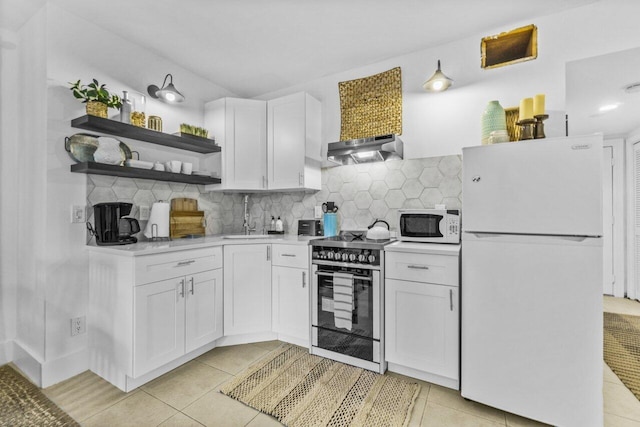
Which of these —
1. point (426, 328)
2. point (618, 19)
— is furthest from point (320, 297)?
point (618, 19)

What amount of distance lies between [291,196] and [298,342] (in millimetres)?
1563

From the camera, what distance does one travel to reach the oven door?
2104mm

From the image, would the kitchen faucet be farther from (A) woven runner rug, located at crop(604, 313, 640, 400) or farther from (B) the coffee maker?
(A) woven runner rug, located at crop(604, 313, 640, 400)

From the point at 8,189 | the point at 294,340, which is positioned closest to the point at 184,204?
the point at 8,189

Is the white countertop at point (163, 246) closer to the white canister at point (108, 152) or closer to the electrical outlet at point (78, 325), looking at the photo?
the electrical outlet at point (78, 325)

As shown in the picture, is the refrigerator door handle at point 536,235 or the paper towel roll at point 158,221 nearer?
the refrigerator door handle at point 536,235

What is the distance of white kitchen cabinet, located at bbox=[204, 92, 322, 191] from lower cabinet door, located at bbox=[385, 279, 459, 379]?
1.45 metres

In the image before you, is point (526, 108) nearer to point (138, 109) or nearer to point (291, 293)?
point (291, 293)

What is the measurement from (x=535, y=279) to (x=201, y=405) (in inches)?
82.1

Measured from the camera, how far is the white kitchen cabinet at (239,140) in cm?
297

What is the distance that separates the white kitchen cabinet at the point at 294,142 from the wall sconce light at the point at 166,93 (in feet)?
2.91

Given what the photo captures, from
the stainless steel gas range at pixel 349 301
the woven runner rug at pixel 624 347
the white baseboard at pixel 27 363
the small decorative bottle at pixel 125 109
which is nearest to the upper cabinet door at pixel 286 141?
the stainless steel gas range at pixel 349 301

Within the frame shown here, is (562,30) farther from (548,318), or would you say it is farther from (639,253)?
(639,253)

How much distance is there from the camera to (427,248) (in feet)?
6.38
